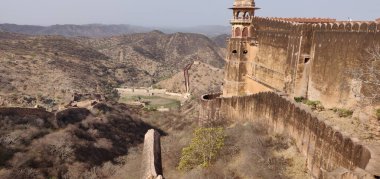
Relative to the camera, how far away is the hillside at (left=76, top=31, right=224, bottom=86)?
9832cm

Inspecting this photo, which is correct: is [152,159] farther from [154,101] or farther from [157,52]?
[157,52]

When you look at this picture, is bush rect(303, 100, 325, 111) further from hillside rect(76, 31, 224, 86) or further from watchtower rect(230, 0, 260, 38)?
hillside rect(76, 31, 224, 86)

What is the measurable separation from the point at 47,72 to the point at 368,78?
54.5 metres

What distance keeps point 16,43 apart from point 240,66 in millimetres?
64831

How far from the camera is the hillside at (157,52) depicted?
98.3 meters

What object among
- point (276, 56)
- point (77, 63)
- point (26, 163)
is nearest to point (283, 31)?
point (276, 56)

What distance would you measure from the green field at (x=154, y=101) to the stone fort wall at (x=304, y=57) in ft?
101

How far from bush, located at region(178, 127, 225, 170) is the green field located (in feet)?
122

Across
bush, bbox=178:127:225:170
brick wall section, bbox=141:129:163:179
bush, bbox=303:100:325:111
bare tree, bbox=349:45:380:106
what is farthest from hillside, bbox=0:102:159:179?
brick wall section, bbox=141:129:163:179

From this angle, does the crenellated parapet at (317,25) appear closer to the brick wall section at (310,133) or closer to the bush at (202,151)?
the brick wall section at (310,133)

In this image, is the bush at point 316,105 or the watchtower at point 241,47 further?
the watchtower at point 241,47

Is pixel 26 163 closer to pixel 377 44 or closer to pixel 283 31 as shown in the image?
pixel 283 31

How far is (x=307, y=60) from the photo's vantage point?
17.0 metres

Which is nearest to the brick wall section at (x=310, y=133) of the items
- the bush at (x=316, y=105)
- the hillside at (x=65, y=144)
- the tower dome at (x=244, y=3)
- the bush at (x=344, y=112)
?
the bush at (x=316, y=105)
